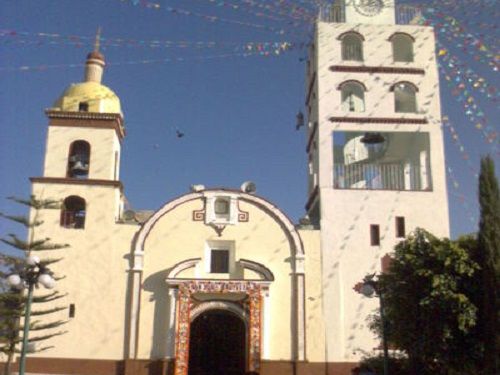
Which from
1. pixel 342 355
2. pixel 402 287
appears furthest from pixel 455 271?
pixel 342 355

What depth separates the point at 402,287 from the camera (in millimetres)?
17859

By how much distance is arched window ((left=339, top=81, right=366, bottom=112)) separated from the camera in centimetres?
2658

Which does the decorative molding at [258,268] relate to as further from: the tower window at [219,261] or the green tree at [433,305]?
the green tree at [433,305]

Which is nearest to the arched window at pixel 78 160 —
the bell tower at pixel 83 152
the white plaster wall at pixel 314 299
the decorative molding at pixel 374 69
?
the bell tower at pixel 83 152

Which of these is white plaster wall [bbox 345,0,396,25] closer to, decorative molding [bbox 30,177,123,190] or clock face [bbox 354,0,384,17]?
clock face [bbox 354,0,384,17]

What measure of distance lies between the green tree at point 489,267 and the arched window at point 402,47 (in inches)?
426

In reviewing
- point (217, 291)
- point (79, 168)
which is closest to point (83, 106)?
point (79, 168)

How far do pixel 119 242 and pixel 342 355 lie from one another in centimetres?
890

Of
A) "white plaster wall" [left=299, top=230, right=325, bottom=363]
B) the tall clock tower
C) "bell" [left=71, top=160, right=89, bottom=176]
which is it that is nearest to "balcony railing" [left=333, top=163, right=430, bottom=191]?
the tall clock tower

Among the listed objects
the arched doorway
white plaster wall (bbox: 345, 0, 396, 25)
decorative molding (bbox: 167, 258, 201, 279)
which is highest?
white plaster wall (bbox: 345, 0, 396, 25)

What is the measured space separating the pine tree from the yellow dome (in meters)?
4.19

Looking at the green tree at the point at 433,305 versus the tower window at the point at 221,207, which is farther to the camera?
the tower window at the point at 221,207

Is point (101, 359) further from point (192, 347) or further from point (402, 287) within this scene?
point (402, 287)

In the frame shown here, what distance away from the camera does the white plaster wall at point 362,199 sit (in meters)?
23.4
